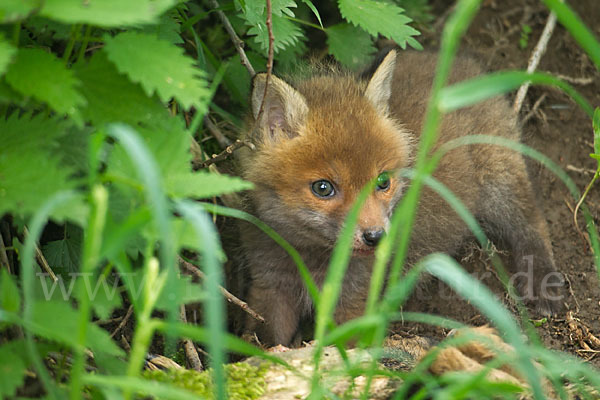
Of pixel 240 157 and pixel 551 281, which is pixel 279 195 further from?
pixel 551 281

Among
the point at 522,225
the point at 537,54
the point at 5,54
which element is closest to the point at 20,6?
the point at 5,54

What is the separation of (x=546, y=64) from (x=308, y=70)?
2157mm

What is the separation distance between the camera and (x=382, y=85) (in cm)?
379

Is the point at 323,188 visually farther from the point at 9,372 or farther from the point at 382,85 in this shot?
the point at 9,372

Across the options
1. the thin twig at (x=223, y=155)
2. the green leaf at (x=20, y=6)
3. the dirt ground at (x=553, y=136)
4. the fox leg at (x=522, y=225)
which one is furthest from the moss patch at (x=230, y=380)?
the fox leg at (x=522, y=225)

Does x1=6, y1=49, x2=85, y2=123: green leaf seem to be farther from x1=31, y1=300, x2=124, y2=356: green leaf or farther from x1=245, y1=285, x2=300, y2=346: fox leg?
x1=245, y1=285, x2=300, y2=346: fox leg

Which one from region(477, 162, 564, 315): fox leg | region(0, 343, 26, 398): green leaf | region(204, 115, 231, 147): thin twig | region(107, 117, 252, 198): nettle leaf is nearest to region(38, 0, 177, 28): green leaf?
region(107, 117, 252, 198): nettle leaf

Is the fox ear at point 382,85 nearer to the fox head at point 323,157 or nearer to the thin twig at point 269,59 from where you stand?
the fox head at point 323,157

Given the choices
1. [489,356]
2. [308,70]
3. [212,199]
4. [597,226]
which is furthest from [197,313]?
[597,226]

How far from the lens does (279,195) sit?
3551mm

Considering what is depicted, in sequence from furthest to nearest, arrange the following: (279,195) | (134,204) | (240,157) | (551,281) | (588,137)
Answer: (588,137), (551,281), (240,157), (279,195), (134,204)

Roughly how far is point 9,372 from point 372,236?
1813mm

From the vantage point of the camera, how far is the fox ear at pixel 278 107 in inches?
136

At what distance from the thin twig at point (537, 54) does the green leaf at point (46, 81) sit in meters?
3.51
